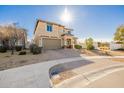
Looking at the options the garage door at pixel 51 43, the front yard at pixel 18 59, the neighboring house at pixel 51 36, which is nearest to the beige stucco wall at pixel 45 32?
the neighboring house at pixel 51 36

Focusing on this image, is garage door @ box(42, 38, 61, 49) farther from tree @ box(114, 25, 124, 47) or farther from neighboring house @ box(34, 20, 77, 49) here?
tree @ box(114, 25, 124, 47)

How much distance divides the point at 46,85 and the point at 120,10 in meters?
5.18

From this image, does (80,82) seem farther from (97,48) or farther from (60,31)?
(60,31)

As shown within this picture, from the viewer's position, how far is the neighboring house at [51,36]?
11992 millimetres

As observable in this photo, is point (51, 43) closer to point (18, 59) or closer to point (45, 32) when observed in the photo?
point (45, 32)

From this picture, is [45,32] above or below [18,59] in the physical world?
above

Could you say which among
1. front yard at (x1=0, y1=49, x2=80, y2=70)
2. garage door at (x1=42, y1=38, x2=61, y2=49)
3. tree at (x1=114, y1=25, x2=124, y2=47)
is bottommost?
front yard at (x1=0, y1=49, x2=80, y2=70)

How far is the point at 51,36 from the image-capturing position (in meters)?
12.4

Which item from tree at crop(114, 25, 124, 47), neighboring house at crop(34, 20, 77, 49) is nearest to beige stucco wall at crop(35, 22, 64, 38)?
neighboring house at crop(34, 20, 77, 49)

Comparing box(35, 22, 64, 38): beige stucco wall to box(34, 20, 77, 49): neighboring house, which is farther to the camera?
box(35, 22, 64, 38): beige stucco wall

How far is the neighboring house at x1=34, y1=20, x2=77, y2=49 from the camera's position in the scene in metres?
12.0

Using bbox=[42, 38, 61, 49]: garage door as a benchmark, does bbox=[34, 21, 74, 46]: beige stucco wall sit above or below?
above

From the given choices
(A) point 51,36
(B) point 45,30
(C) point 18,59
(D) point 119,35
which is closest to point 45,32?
(B) point 45,30
